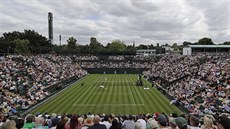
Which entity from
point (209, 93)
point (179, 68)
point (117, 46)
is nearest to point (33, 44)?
point (117, 46)

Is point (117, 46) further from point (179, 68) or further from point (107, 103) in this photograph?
point (107, 103)

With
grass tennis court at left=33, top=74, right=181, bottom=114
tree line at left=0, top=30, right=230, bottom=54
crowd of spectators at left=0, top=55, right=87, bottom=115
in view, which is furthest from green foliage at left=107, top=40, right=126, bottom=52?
grass tennis court at left=33, top=74, right=181, bottom=114

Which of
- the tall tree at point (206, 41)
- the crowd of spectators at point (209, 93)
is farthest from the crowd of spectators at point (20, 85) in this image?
the tall tree at point (206, 41)

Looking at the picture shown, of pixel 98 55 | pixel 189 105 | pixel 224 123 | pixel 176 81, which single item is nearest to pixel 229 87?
pixel 189 105

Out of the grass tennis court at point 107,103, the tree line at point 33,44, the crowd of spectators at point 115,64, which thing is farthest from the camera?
the tree line at point 33,44

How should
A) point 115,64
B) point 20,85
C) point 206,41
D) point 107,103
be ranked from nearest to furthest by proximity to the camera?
1. point 107,103
2. point 20,85
3. point 115,64
4. point 206,41

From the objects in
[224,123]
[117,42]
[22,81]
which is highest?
[117,42]

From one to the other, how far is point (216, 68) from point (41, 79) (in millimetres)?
27912

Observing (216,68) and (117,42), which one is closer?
(216,68)

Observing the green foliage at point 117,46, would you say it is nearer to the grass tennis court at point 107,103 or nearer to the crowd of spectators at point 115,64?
the crowd of spectators at point 115,64

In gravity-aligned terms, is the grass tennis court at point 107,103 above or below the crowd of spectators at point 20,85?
below

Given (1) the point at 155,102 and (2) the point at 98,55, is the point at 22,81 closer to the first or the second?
(1) the point at 155,102

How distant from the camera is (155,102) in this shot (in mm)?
30016

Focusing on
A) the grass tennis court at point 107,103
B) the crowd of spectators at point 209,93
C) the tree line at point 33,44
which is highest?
the tree line at point 33,44
